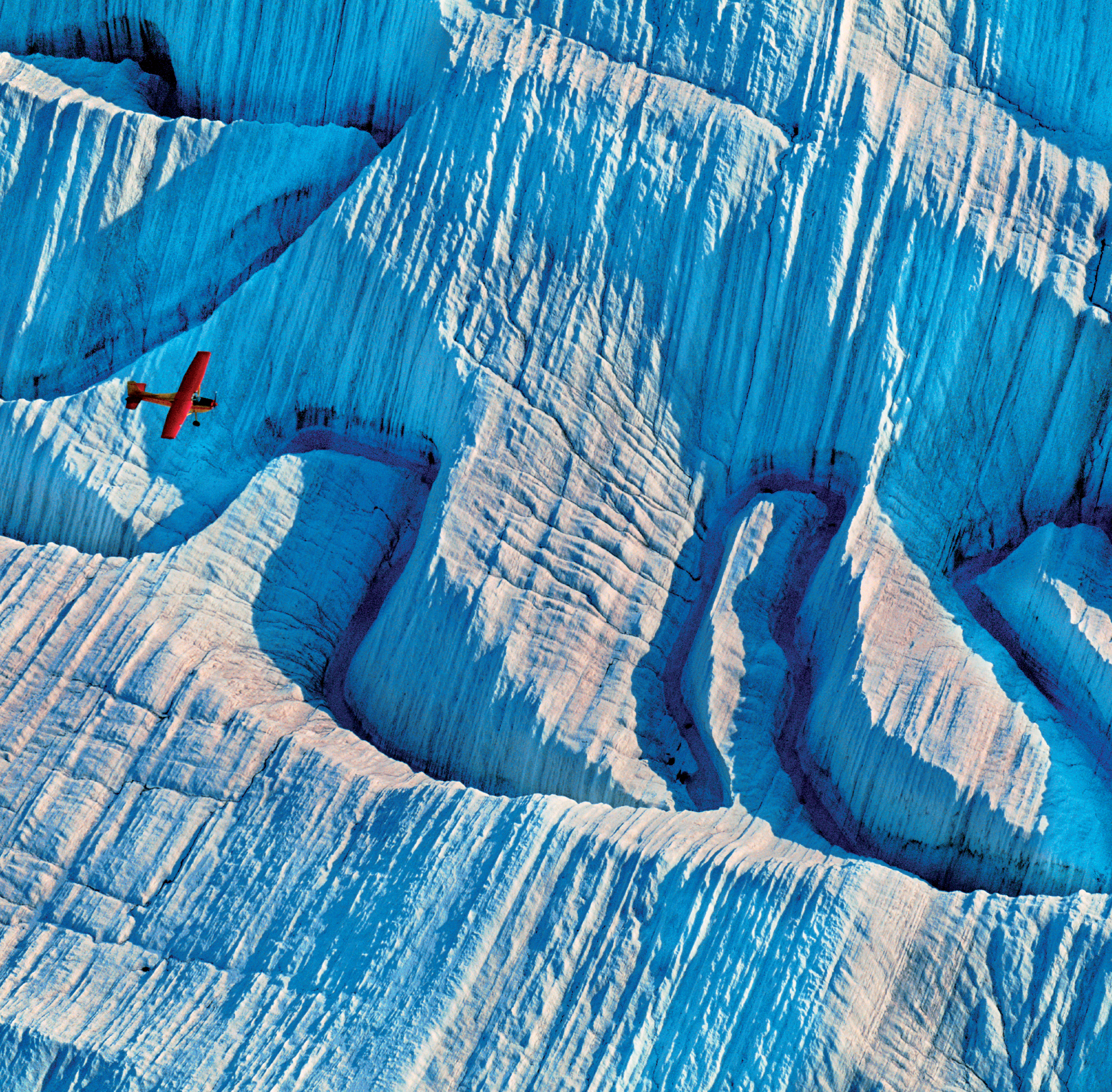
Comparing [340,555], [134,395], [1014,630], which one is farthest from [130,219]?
[1014,630]

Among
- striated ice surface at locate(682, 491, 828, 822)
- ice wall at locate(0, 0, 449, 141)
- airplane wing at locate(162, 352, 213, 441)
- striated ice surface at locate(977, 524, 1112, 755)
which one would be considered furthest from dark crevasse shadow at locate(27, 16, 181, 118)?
striated ice surface at locate(977, 524, 1112, 755)

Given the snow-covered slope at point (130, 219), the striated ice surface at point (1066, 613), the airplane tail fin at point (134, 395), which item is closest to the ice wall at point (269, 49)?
the snow-covered slope at point (130, 219)

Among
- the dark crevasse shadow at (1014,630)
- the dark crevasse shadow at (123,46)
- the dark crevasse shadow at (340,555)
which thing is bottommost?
the dark crevasse shadow at (340,555)

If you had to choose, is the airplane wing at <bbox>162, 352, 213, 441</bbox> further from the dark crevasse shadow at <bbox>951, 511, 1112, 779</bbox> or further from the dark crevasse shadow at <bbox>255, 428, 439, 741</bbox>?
the dark crevasse shadow at <bbox>951, 511, 1112, 779</bbox>

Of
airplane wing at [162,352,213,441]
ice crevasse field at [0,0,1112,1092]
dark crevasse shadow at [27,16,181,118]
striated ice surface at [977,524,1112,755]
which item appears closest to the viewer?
ice crevasse field at [0,0,1112,1092]

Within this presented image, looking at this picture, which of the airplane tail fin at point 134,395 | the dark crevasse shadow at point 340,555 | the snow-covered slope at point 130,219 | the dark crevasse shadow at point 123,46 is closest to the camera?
the airplane tail fin at point 134,395

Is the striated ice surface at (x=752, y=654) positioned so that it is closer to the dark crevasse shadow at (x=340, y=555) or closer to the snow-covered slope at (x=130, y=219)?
the dark crevasse shadow at (x=340, y=555)
